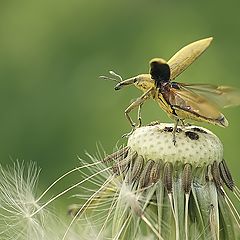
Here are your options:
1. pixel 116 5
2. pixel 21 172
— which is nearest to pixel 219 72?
pixel 116 5

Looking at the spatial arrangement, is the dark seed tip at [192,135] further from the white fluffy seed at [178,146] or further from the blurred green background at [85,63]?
the blurred green background at [85,63]

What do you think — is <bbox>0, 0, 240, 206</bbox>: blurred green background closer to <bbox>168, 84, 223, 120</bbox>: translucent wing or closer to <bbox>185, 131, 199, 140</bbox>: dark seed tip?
<bbox>185, 131, 199, 140</bbox>: dark seed tip

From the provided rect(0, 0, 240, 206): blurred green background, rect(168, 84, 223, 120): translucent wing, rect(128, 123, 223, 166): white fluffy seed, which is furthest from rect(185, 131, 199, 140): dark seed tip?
rect(0, 0, 240, 206): blurred green background

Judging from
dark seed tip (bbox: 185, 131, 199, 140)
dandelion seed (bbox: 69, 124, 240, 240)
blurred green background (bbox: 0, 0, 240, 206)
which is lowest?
blurred green background (bbox: 0, 0, 240, 206)

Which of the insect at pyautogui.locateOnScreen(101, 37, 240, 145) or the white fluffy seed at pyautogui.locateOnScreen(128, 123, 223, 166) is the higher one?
the insect at pyautogui.locateOnScreen(101, 37, 240, 145)

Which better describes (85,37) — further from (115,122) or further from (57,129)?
(115,122)

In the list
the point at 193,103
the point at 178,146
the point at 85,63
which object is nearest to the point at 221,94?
the point at 193,103
